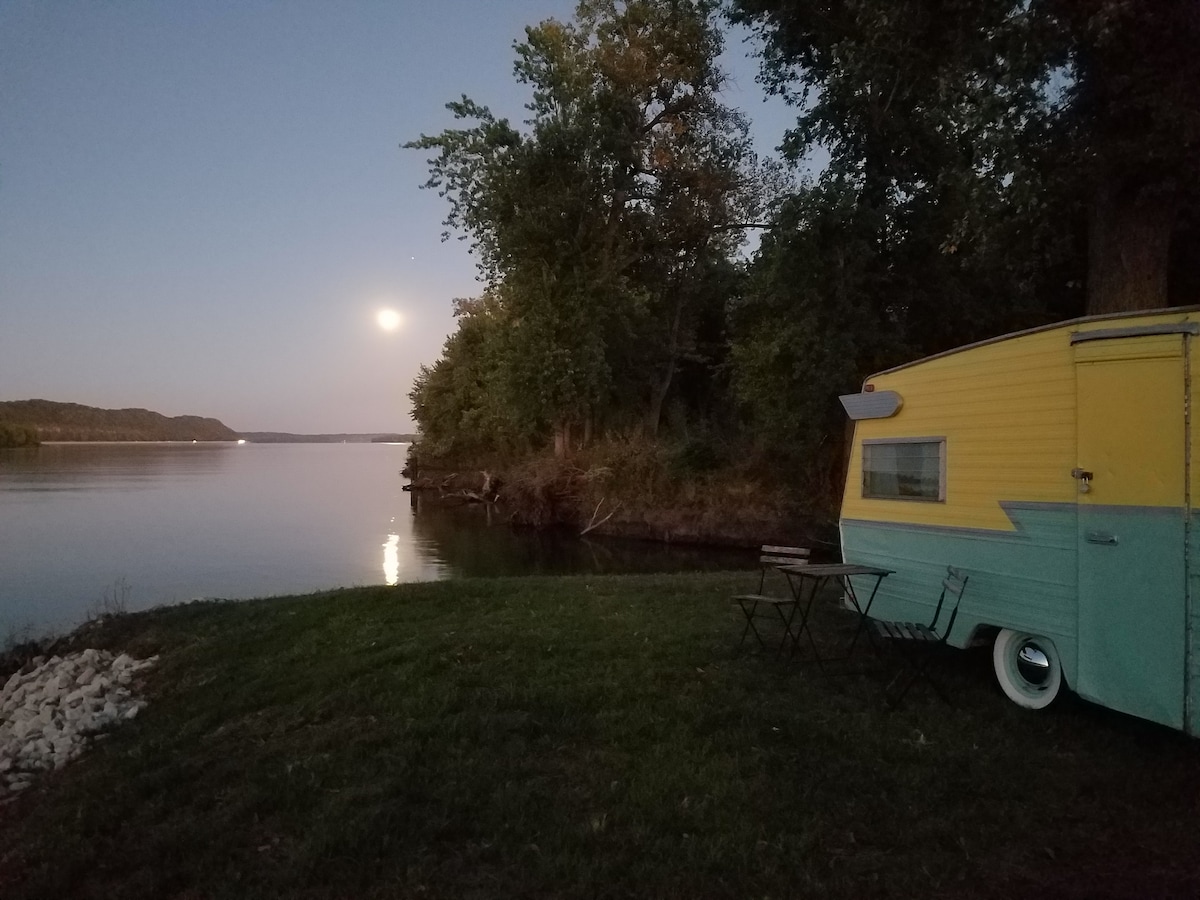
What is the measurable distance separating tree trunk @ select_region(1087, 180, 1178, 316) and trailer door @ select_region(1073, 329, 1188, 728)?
6.06 m

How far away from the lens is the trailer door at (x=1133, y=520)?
5.36m

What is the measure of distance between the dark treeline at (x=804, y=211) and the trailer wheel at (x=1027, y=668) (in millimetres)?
6348

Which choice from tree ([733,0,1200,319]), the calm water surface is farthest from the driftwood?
tree ([733,0,1200,319])

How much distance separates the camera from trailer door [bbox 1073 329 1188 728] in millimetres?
5363

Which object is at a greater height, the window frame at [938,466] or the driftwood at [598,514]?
the window frame at [938,466]

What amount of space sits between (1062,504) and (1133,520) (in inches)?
22.1

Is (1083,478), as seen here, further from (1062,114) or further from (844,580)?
(1062,114)

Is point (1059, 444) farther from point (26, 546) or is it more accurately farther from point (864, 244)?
point (26, 546)

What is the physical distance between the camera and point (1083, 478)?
19.5 feet

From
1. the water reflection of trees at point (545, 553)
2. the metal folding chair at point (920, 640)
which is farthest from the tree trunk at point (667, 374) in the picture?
the metal folding chair at point (920, 640)

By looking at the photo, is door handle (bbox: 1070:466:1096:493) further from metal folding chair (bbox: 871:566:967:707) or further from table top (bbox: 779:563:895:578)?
table top (bbox: 779:563:895:578)

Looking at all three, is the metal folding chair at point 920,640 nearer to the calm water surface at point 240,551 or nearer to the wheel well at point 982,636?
the wheel well at point 982,636

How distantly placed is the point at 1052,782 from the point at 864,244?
1604 cm

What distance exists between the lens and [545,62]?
27.5 m
